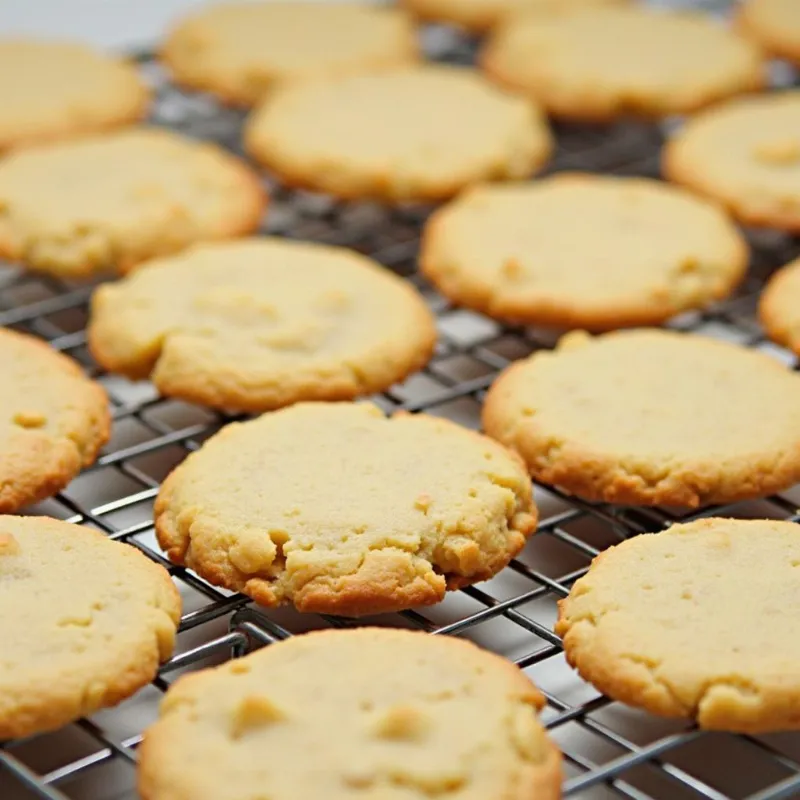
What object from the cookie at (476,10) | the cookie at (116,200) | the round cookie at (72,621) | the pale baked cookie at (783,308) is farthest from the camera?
the cookie at (476,10)

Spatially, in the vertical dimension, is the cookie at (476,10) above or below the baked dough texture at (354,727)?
above

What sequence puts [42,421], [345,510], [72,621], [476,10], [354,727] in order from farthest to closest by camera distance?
1. [476,10]
2. [42,421]
3. [345,510]
4. [72,621]
5. [354,727]

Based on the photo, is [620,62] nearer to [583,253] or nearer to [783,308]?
[583,253]

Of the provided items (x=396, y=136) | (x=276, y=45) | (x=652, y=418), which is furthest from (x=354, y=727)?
(x=276, y=45)

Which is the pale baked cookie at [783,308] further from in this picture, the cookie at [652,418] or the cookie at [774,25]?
the cookie at [774,25]

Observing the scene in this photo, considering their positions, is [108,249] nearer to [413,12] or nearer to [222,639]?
[222,639]

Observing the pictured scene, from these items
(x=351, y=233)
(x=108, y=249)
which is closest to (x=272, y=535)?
(x=108, y=249)

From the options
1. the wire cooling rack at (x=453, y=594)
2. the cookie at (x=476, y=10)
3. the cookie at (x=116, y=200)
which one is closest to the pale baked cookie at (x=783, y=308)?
the wire cooling rack at (x=453, y=594)
